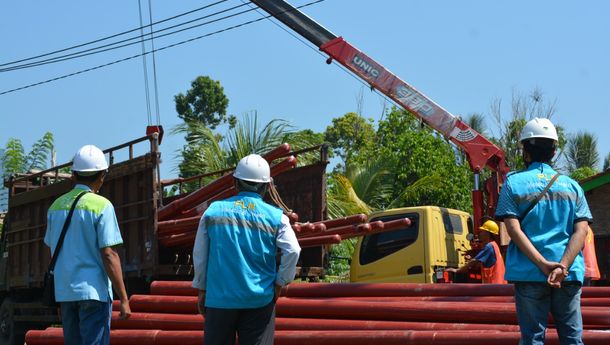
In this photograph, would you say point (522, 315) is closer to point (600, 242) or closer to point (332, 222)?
point (332, 222)

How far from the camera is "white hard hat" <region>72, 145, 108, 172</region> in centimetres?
626

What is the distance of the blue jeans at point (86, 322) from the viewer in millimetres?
5969

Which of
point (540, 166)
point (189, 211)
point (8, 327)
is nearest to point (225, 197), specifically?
point (189, 211)

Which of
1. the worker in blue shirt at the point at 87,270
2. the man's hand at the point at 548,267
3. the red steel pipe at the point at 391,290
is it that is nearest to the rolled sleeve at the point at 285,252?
the worker in blue shirt at the point at 87,270

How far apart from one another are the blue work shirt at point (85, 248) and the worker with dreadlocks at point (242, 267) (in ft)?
2.13

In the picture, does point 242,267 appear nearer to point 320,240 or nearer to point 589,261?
point 320,240

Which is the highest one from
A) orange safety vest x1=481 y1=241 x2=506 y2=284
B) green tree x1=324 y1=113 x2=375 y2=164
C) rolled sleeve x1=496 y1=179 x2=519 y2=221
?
green tree x1=324 y1=113 x2=375 y2=164

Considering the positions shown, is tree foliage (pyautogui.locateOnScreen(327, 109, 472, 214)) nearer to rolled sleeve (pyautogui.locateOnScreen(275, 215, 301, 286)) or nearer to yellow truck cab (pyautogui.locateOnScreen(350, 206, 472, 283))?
yellow truck cab (pyautogui.locateOnScreen(350, 206, 472, 283))

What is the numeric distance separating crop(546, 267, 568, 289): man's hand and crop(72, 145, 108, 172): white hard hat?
9.75 feet

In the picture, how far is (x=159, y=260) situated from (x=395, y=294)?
4514mm

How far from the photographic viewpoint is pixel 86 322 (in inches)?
236

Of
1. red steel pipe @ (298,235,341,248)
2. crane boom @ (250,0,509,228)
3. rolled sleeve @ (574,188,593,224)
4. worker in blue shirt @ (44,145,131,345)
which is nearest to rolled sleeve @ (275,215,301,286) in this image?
worker in blue shirt @ (44,145,131,345)

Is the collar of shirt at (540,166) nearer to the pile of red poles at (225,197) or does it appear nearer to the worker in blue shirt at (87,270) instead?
the worker in blue shirt at (87,270)

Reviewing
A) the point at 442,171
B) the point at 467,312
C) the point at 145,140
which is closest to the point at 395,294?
the point at 467,312
